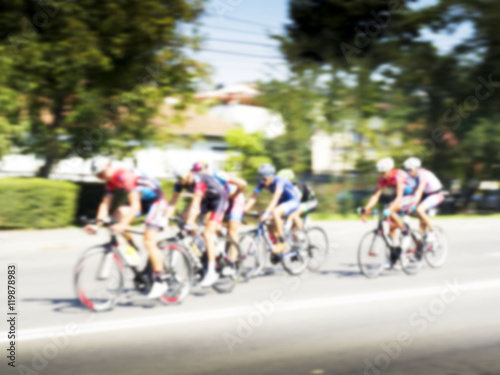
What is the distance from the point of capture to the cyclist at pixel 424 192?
40.3ft

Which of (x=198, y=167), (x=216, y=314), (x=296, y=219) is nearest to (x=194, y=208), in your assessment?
(x=198, y=167)

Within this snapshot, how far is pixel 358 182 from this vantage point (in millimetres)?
33719

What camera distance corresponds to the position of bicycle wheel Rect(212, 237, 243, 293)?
10.1 m

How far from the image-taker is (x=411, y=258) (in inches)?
485

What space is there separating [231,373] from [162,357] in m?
0.81

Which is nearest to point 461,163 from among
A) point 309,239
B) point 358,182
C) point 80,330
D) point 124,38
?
point 358,182

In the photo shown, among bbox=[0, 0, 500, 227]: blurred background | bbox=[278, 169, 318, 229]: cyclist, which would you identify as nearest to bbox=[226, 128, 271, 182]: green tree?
bbox=[0, 0, 500, 227]: blurred background

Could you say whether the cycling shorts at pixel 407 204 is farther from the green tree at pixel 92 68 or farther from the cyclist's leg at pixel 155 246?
the green tree at pixel 92 68

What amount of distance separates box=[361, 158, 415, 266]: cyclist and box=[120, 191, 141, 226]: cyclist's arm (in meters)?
4.34

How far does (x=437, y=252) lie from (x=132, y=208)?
264 inches

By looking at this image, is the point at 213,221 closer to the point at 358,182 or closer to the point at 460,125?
the point at 358,182

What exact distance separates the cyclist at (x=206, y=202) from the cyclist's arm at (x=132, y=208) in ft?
2.21

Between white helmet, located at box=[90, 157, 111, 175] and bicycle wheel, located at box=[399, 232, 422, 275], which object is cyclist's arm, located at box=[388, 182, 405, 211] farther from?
white helmet, located at box=[90, 157, 111, 175]

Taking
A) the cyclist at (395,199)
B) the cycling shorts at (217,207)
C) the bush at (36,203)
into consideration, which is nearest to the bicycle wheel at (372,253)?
the cyclist at (395,199)
